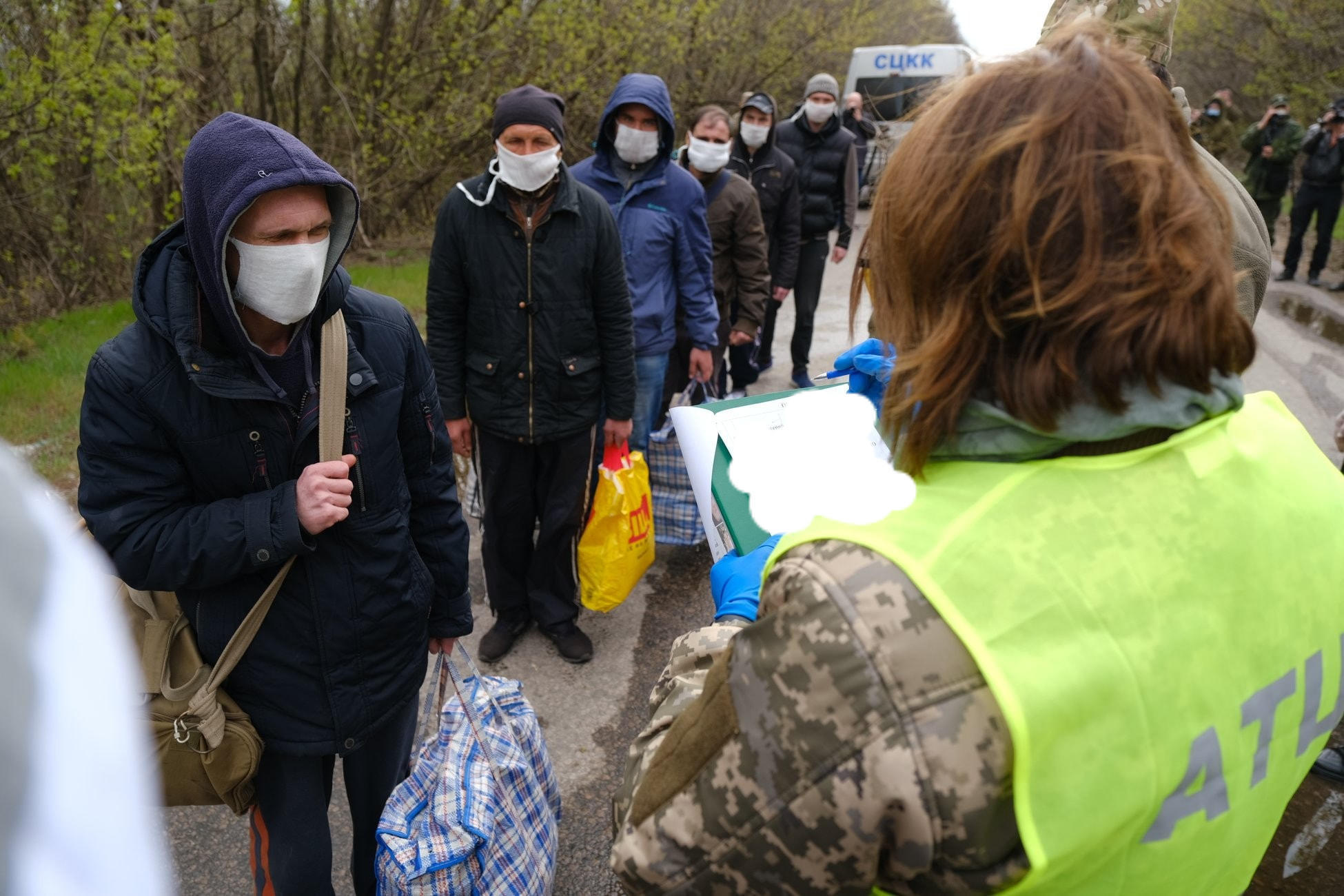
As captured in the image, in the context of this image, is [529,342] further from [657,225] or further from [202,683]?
[202,683]

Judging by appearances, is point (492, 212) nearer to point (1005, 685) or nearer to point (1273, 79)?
point (1005, 685)

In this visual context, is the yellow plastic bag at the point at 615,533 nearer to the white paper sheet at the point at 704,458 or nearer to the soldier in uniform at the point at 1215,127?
the white paper sheet at the point at 704,458

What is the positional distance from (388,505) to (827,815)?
1.28m

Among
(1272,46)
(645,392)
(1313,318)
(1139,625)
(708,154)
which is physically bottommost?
(1313,318)

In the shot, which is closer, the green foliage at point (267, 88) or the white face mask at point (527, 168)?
the white face mask at point (527, 168)

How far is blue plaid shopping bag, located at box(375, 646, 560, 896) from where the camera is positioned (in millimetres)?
1868

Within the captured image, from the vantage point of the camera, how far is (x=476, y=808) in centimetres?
192

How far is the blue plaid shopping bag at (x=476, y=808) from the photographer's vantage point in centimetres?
187

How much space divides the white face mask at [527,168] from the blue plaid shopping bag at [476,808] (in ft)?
5.16

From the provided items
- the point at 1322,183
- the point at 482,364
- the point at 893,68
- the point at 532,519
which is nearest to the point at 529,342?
the point at 482,364

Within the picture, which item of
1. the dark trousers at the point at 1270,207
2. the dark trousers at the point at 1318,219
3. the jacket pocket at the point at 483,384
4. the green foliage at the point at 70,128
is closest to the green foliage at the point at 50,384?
the green foliage at the point at 70,128

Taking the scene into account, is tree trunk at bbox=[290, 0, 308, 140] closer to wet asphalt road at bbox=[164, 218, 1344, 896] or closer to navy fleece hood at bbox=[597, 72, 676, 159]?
navy fleece hood at bbox=[597, 72, 676, 159]

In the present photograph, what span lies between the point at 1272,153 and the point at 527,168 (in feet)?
34.6

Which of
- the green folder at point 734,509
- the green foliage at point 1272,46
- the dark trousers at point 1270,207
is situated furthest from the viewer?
the green foliage at point 1272,46
